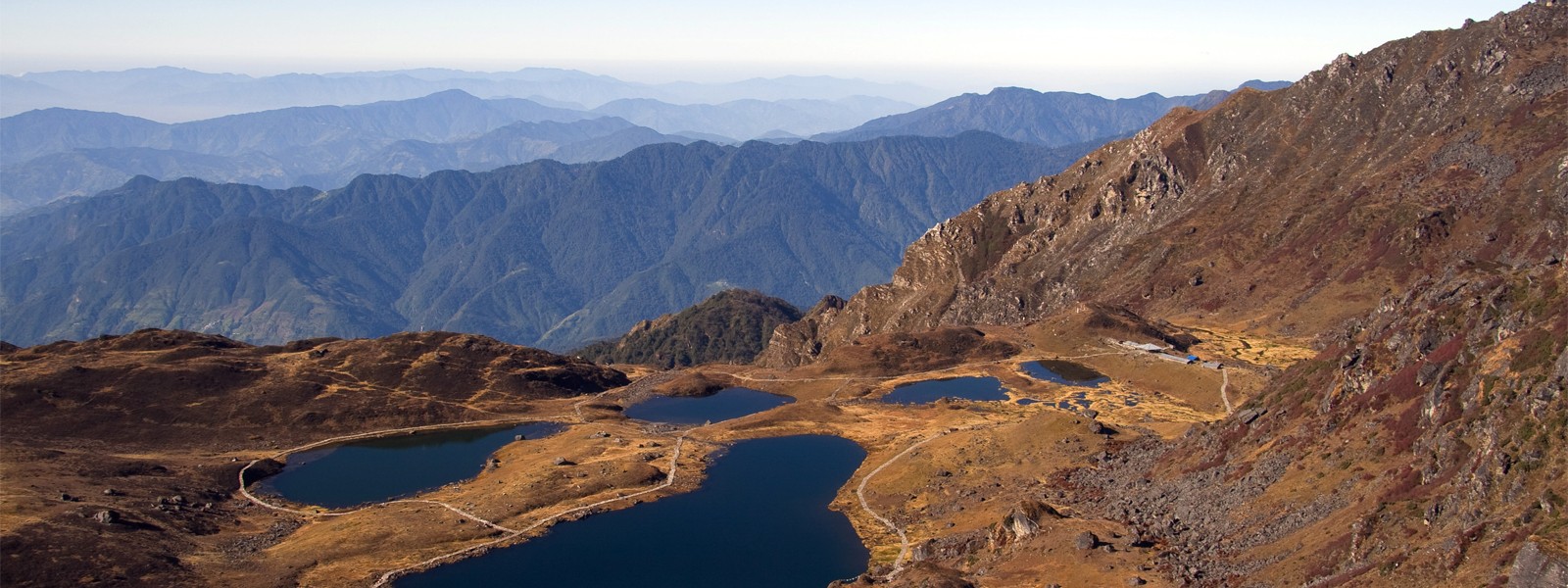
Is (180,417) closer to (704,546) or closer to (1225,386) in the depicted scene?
(704,546)

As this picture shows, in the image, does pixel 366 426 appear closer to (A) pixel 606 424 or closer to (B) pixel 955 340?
(A) pixel 606 424

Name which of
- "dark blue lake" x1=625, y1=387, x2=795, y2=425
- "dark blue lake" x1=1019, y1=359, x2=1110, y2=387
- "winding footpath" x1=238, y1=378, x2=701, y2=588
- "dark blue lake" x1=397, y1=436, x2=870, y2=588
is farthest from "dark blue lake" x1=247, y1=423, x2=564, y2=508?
"dark blue lake" x1=1019, y1=359, x2=1110, y2=387

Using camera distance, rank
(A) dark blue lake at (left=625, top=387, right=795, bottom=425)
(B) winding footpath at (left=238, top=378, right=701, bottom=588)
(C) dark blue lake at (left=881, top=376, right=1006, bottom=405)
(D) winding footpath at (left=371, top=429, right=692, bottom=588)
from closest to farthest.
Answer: (D) winding footpath at (left=371, top=429, right=692, bottom=588)
(B) winding footpath at (left=238, top=378, right=701, bottom=588)
(A) dark blue lake at (left=625, top=387, right=795, bottom=425)
(C) dark blue lake at (left=881, top=376, right=1006, bottom=405)

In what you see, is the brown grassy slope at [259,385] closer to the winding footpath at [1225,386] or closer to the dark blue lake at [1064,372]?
the dark blue lake at [1064,372]

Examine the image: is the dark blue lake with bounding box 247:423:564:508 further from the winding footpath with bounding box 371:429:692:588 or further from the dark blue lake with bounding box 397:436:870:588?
the dark blue lake with bounding box 397:436:870:588

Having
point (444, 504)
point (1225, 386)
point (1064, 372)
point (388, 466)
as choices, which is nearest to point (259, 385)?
point (388, 466)

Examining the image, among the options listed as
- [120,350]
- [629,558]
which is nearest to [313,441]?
[120,350]
